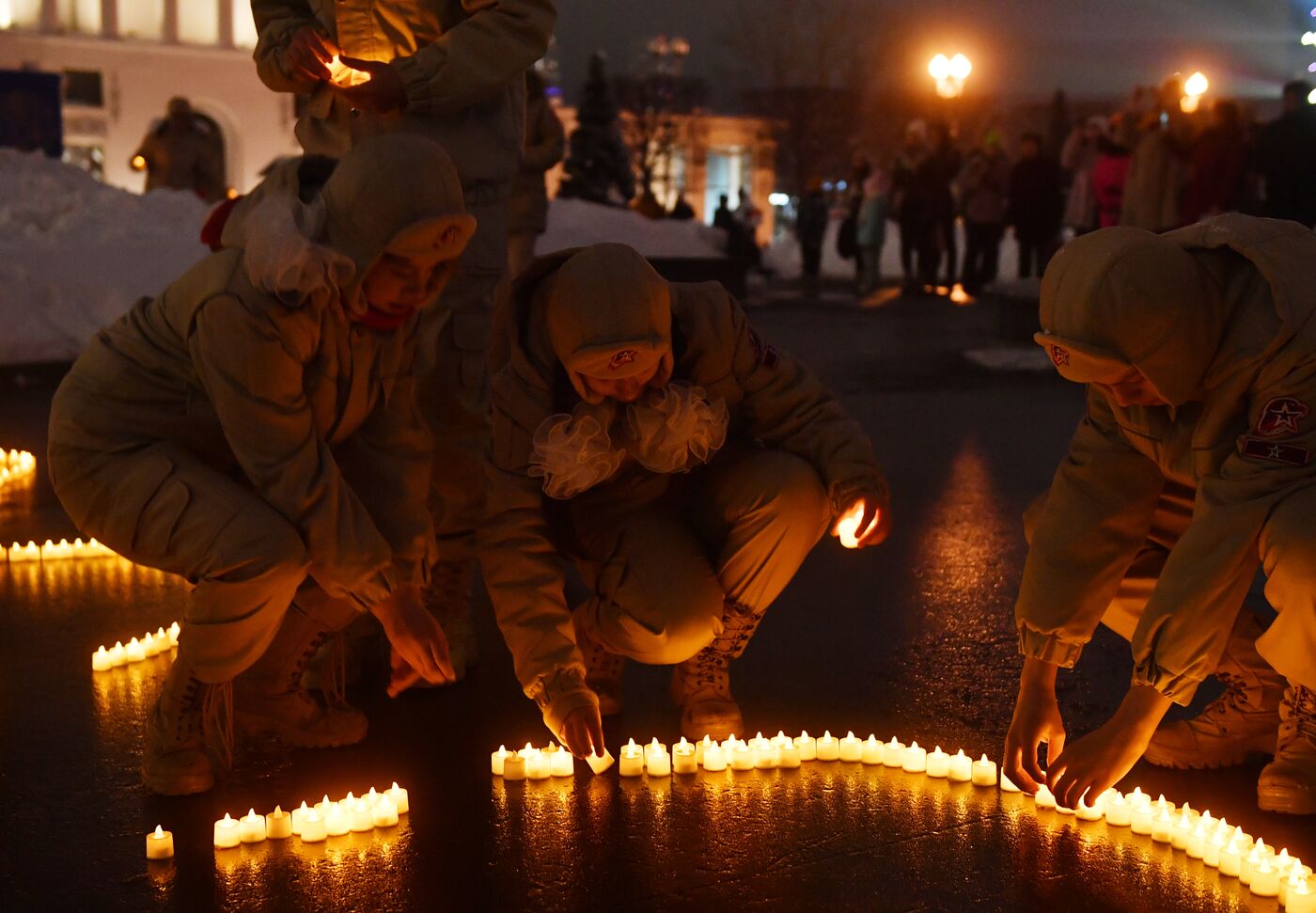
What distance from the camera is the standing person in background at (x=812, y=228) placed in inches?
842

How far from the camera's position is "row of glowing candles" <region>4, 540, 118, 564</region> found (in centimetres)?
526

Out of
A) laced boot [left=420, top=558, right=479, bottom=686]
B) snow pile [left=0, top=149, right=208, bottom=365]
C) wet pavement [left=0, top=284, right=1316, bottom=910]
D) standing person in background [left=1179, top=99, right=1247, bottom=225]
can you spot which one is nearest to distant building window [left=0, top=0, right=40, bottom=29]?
snow pile [left=0, top=149, right=208, bottom=365]

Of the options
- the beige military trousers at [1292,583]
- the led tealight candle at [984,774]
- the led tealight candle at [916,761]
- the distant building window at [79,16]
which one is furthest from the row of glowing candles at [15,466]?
the distant building window at [79,16]

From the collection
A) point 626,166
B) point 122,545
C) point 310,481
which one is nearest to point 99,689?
point 122,545

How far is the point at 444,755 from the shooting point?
11.3 ft

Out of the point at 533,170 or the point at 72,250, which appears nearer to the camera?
the point at 533,170

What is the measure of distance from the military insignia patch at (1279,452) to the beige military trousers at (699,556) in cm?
97

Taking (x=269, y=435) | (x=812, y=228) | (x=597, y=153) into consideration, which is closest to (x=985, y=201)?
(x=812, y=228)

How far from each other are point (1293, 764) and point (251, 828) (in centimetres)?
207

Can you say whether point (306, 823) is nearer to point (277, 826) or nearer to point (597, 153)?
point (277, 826)

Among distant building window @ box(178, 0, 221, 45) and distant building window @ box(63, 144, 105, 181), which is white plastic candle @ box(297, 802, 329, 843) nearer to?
distant building window @ box(63, 144, 105, 181)

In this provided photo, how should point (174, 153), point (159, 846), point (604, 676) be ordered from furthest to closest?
point (174, 153) < point (604, 676) < point (159, 846)

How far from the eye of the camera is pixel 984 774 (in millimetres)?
3230

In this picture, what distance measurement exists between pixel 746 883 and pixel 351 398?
131cm
